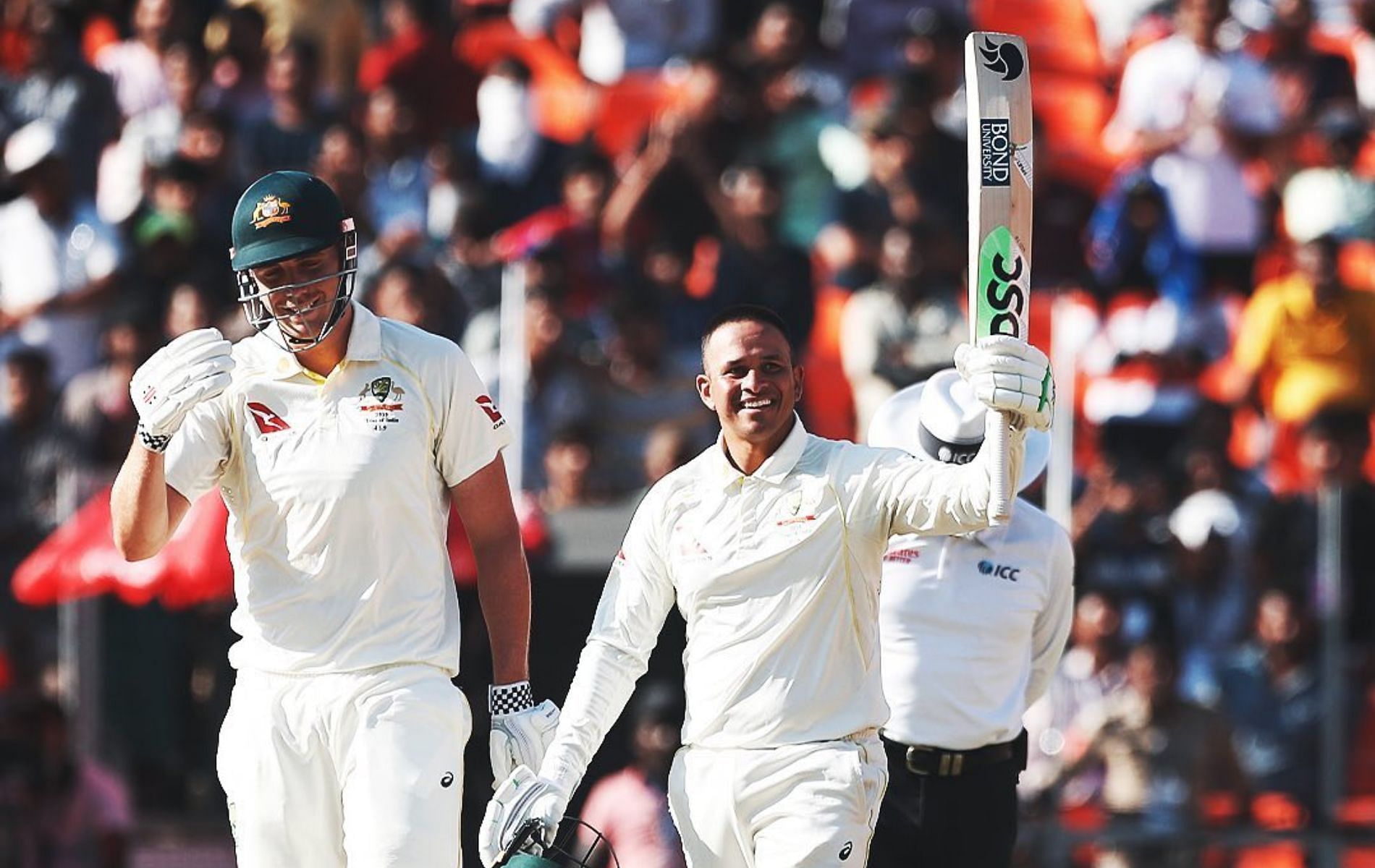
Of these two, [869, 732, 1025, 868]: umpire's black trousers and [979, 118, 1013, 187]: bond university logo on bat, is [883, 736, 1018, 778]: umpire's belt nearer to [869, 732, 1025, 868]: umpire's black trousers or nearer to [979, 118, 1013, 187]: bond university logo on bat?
[869, 732, 1025, 868]: umpire's black trousers

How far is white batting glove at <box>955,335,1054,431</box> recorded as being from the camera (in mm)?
6047

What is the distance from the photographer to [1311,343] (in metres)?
12.9

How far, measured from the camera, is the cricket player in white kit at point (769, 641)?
6.64 m

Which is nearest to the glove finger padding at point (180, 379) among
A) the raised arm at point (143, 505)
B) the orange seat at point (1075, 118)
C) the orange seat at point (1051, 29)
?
the raised arm at point (143, 505)

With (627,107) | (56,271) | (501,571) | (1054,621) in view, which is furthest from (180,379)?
(627,107)

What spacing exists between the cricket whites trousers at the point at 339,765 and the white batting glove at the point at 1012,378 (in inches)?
68.9

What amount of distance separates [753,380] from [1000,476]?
801mm

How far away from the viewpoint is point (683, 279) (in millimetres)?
12820

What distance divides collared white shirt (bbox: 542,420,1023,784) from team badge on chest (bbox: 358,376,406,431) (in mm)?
780

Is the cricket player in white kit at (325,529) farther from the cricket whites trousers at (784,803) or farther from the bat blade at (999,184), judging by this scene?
the bat blade at (999,184)

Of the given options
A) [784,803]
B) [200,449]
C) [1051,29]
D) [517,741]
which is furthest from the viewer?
[1051,29]

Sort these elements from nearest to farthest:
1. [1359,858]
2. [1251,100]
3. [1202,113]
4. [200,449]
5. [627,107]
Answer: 1. [200,449]
2. [1359,858]
3. [1202,113]
4. [1251,100]
5. [627,107]

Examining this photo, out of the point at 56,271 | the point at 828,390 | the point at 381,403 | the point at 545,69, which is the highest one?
the point at 545,69

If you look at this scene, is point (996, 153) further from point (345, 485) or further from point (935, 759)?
point (935, 759)
